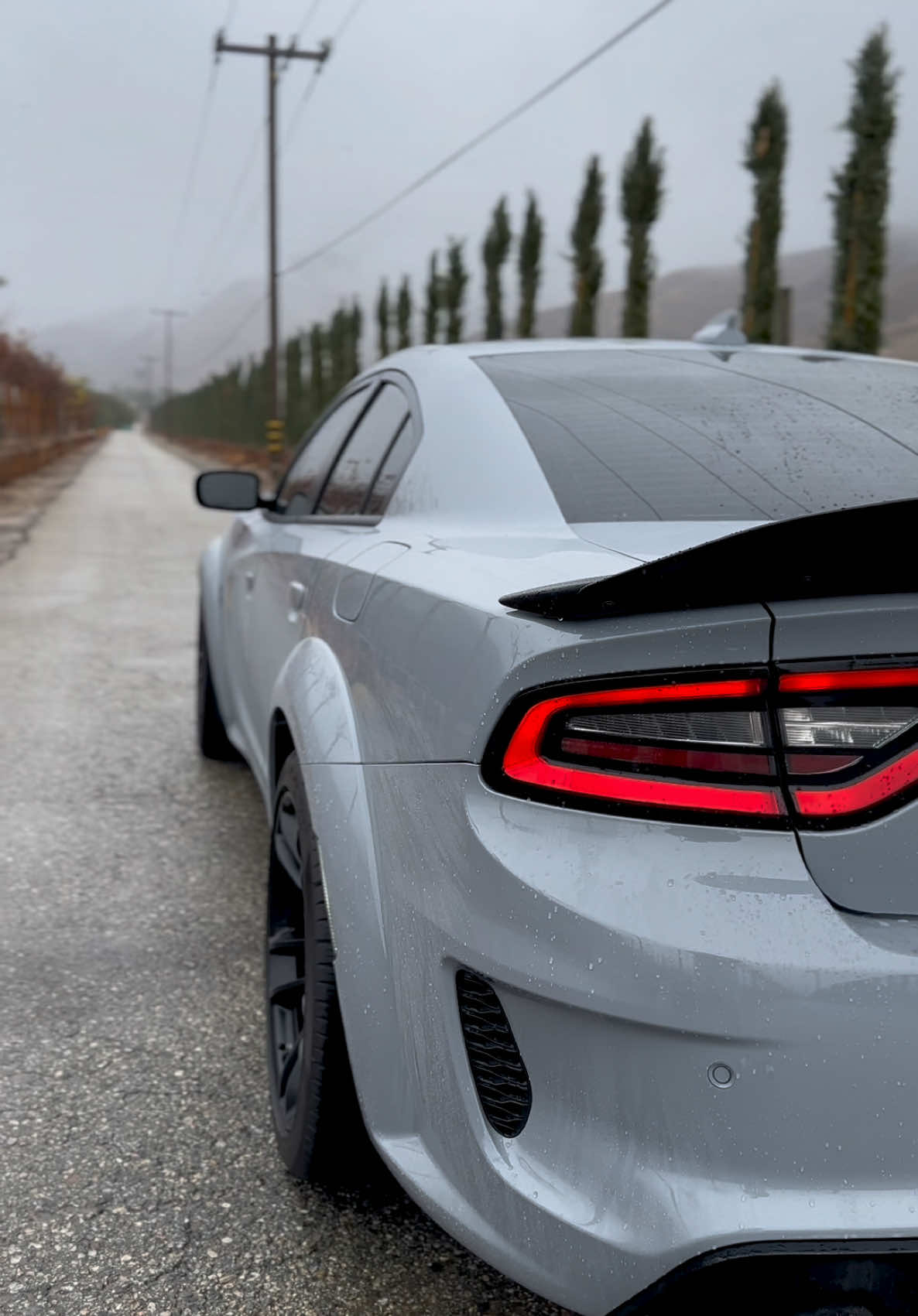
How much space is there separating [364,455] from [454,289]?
3894cm

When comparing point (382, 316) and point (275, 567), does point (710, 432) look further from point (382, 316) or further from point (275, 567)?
point (382, 316)

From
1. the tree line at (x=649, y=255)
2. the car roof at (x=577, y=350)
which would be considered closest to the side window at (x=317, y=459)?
the car roof at (x=577, y=350)

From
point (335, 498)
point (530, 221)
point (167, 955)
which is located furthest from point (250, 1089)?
point (530, 221)

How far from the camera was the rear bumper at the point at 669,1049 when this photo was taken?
4.20 feet

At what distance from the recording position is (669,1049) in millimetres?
1327

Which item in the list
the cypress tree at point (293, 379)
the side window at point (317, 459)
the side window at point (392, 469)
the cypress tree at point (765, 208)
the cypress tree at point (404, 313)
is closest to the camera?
the side window at point (392, 469)

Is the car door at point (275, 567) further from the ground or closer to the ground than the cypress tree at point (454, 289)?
closer to the ground

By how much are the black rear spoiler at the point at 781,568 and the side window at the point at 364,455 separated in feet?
4.70

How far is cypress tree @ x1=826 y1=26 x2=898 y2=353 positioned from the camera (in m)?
23.0

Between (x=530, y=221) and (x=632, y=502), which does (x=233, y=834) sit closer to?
(x=632, y=502)

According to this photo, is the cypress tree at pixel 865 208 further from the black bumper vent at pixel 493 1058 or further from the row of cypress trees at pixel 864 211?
the black bumper vent at pixel 493 1058

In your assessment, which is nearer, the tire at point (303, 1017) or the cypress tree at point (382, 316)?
the tire at point (303, 1017)

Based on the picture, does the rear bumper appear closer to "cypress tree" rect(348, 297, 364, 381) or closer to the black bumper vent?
the black bumper vent

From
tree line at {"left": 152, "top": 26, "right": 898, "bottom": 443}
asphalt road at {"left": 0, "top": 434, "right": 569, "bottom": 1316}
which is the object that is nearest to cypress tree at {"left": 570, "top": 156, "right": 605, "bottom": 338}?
tree line at {"left": 152, "top": 26, "right": 898, "bottom": 443}
